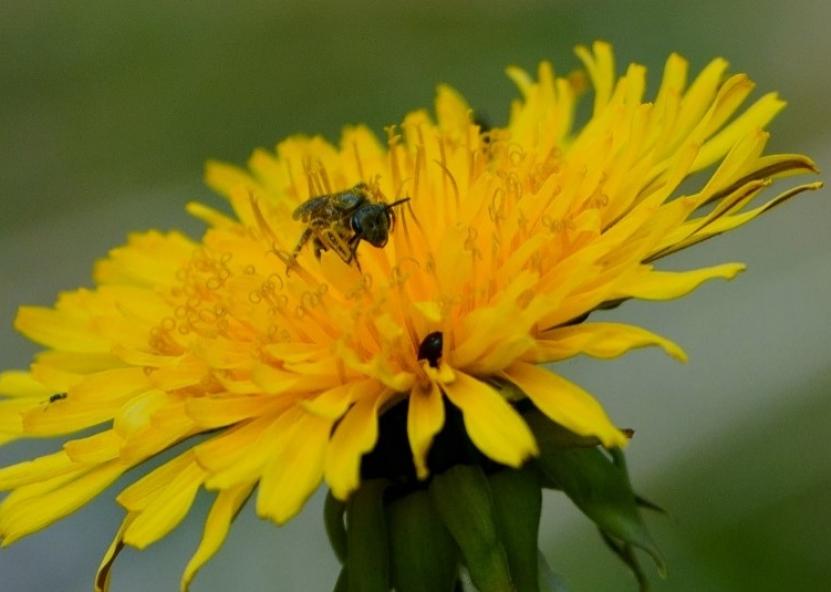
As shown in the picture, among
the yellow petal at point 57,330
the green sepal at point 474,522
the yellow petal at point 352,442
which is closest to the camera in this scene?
the yellow petal at point 352,442

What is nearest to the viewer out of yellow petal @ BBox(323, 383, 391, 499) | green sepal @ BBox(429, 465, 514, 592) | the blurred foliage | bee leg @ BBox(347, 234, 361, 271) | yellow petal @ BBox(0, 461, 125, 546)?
yellow petal @ BBox(323, 383, 391, 499)

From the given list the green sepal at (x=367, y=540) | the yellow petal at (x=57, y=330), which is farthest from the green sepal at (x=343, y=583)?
the yellow petal at (x=57, y=330)

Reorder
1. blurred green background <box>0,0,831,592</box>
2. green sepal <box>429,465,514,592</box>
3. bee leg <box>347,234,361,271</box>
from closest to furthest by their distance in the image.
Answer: green sepal <box>429,465,514,592</box> → bee leg <box>347,234,361,271</box> → blurred green background <box>0,0,831,592</box>

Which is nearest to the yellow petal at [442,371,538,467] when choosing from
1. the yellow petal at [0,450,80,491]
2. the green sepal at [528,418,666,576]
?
the green sepal at [528,418,666,576]

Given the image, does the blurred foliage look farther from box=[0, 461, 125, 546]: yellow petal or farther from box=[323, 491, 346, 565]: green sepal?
box=[0, 461, 125, 546]: yellow petal

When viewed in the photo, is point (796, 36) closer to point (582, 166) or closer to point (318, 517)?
point (318, 517)

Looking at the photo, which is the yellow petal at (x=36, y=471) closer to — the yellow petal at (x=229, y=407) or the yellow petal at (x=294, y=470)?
the yellow petal at (x=229, y=407)
